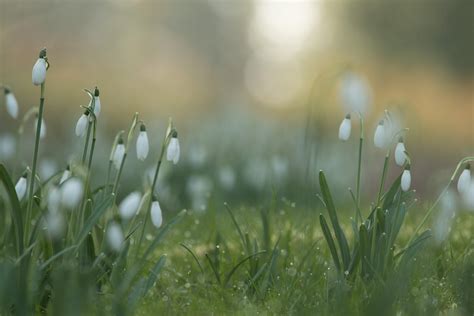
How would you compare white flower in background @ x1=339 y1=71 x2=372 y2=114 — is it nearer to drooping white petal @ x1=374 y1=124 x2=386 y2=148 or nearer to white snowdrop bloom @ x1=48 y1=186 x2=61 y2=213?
drooping white petal @ x1=374 y1=124 x2=386 y2=148

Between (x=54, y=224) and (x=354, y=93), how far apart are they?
131cm

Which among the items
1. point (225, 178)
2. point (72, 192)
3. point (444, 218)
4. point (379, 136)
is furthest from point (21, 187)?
point (225, 178)

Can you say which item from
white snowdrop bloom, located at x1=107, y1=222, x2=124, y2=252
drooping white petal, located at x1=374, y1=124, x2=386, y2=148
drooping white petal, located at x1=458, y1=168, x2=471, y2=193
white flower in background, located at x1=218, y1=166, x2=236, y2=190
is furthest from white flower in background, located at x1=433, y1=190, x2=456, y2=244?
white flower in background, located at x1=218, y1=166, x2=236, y2=190

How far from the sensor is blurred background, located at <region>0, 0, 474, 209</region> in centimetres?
645

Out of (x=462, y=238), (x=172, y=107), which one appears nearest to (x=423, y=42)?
(x=172, y=107)

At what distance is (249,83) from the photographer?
23953 millimetres

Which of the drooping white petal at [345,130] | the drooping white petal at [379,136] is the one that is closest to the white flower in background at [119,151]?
the drooping white petal at [345,130]

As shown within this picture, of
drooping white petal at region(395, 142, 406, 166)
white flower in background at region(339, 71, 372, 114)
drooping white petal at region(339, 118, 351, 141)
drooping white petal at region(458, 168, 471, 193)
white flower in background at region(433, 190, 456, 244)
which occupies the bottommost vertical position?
white flower in background at region(433, 190, 456, 244)

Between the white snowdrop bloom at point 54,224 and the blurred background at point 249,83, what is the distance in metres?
0.43

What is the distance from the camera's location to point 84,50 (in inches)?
607

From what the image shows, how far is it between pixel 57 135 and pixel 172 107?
4.05 metres

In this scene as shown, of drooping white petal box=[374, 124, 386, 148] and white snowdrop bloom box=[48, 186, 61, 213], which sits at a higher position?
drooping white petal box=[374, 124, 386, 148]

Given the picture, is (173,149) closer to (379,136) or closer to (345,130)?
(345,130)

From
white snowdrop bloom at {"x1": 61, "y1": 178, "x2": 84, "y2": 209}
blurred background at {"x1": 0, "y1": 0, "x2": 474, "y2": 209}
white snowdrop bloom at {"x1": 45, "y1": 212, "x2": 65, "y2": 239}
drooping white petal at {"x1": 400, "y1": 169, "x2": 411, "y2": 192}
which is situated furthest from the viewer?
blurred background at {"x1": 0, "y1": 0, "x2": 474, "y2": 209}
